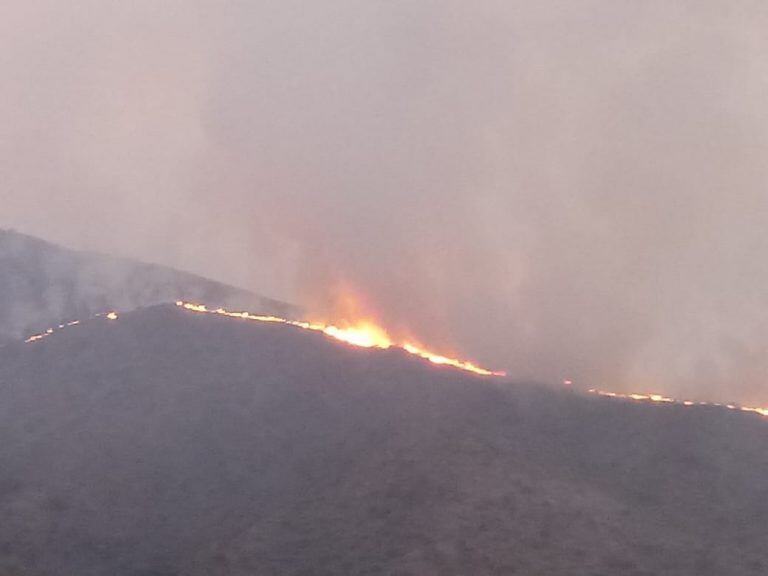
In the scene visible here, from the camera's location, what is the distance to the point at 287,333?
35594 millimetres

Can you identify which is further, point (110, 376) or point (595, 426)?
point (110, 376)

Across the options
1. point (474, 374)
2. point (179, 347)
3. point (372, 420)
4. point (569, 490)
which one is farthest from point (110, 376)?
point (569, 490)

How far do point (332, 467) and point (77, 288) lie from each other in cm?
1943

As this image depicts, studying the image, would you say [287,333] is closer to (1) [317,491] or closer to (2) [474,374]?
(2) [474,374]

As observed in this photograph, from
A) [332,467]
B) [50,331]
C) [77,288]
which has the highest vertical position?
[77,288]

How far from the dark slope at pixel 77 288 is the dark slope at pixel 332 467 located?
16.3 feet

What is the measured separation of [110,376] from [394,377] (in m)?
10.0

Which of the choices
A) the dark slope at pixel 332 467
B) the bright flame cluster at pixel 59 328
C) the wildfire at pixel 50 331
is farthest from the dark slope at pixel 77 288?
the dark slope at pixel 332 467

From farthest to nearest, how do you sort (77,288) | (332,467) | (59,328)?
(77,288) < (59,328) < (332,467)

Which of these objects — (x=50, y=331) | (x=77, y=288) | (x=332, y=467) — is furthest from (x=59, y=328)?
(x=332, y=467)

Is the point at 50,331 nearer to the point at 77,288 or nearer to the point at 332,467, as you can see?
the point at 77,288

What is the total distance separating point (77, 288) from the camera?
139 feet

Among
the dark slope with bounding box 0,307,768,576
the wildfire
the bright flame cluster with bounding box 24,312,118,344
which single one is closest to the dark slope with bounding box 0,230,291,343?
the wildfire

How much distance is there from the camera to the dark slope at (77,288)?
4112 centimetres
